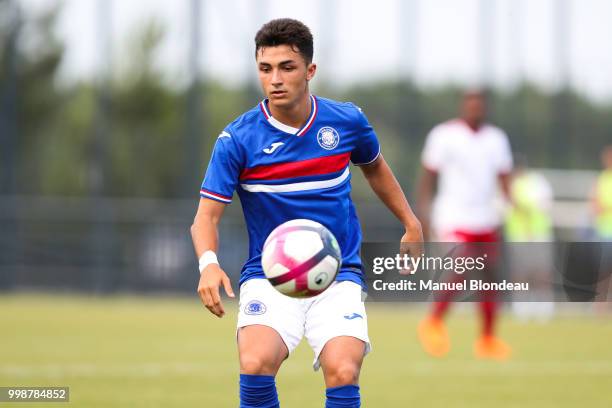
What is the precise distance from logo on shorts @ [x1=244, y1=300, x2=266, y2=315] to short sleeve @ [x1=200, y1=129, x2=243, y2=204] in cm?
50

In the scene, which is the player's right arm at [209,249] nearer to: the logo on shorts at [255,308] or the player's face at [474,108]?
the logo on shorts at [255,308]

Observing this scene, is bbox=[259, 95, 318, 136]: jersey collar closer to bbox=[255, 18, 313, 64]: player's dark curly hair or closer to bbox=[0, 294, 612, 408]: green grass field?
bbox=[255, 18, 313, 64]: player's dark curly hair

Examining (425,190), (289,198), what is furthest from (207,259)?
(425,190)

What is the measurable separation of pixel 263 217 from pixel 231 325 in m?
10.00

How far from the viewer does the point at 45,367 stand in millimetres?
9508

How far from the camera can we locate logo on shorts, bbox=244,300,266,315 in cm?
541

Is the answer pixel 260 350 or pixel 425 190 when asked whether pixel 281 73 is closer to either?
pixel 260 350

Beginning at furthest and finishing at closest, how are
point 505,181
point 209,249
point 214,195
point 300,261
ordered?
point 505,181
point 214,195
point 209,249
point 300,261

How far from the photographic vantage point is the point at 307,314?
18.2ft

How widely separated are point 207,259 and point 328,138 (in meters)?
0.97

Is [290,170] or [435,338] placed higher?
[290,170]

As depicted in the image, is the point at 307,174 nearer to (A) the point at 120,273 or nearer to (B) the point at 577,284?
(B) the point at 577,284

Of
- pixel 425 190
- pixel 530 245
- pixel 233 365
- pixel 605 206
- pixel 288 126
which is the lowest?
pixel 233 365

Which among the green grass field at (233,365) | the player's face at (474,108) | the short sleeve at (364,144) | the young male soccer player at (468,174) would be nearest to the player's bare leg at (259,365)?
the short sleeve at (364,144)
